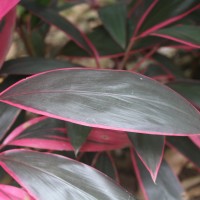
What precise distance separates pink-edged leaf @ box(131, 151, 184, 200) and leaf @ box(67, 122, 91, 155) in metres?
0.17

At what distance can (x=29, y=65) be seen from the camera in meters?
0.74

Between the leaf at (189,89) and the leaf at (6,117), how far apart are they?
32cm

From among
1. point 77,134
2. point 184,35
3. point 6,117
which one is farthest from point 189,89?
point 6,117

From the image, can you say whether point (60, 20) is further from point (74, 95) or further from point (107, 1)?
point (107, 1)

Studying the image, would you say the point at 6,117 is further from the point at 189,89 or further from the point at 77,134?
the point at 189,89

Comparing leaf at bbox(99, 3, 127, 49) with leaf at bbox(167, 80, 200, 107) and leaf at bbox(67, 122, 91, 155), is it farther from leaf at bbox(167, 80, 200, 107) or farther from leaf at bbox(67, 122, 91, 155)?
leaf at bbox(67, 122, 91, 155)

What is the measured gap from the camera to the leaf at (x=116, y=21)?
2.73ft

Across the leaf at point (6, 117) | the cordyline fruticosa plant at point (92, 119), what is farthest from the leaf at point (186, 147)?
the leaf at point (6, 117)

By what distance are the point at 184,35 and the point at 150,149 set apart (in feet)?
0.79

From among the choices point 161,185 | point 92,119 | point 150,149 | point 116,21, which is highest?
point 116,21

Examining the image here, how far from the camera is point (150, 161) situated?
57 cm

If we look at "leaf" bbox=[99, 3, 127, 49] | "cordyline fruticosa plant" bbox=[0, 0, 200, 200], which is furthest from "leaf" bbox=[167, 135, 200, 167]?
"leaf" bbox=[99, 3, 127, 49]

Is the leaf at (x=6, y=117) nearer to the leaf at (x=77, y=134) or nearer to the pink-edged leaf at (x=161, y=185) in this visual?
the leaf at (x=77, y=134)

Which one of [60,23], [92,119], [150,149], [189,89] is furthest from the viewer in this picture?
[60,23]
